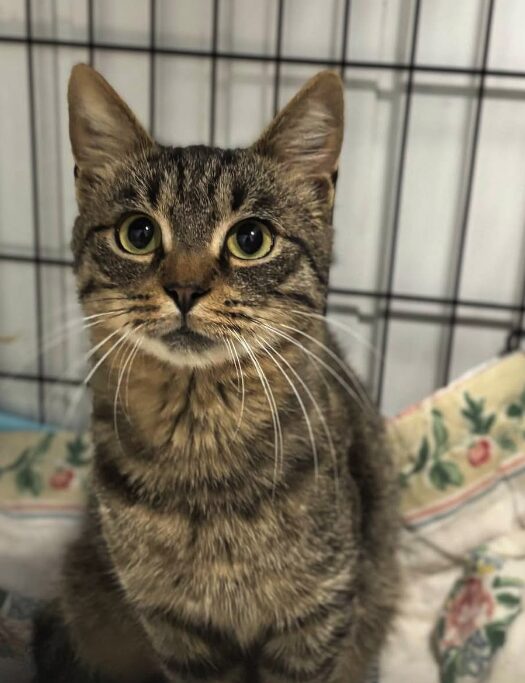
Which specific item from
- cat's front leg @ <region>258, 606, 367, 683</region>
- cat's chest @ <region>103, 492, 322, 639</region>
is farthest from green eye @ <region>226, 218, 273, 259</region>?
cat's front leg @ <region>258, 606, 367, 683</region>

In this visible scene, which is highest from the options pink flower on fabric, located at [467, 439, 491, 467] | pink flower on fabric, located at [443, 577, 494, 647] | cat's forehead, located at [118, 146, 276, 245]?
cat's forehead, located at [118, 146, 276, 245]

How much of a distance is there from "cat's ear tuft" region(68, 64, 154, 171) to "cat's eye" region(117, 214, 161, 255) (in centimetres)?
12

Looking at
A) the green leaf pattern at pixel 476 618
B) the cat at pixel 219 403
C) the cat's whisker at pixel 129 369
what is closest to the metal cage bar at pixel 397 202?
the green leaf pattern at pixel 476 618

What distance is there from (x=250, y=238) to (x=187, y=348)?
158mm

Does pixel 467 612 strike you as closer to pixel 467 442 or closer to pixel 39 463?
pixel 467 442

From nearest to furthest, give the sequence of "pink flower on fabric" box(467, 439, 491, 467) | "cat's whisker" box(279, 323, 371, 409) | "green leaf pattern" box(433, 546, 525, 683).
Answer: "cat's whisker" box(279, 323, 371, 409), "green leaf pattern" box(433, 546, 525, 683), "pink flower on fabric" box(467, 439, 491, 467)

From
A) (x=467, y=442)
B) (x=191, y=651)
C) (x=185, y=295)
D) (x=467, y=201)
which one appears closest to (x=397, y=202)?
(x=467, y=201)

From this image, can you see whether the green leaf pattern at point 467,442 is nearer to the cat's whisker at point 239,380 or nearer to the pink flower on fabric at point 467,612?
the pink flower on fabric at point 467,612

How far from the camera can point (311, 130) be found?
89 cm

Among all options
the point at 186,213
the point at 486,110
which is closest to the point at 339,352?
the point at 186,213

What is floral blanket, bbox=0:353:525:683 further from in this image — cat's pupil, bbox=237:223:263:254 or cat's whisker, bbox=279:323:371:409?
cat's pupil, bbox=237:223:263:254

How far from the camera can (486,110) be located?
56.5 inches

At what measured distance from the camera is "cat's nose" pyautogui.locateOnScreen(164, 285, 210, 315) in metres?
0.76

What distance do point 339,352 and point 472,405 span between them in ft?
1.20
